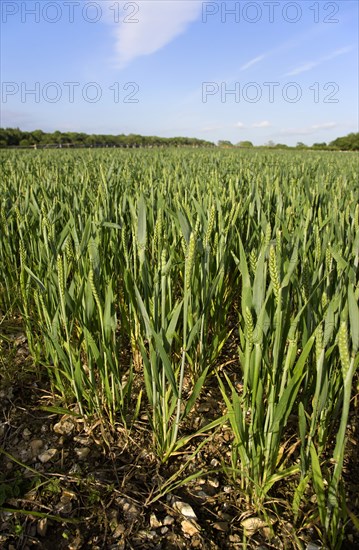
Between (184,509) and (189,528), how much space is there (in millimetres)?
49

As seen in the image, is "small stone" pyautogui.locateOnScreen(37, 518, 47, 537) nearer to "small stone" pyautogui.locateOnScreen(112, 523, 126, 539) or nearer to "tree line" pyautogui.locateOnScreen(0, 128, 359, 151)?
"small stone" pyautogui.locateOnScreen(112, 523, 126, 539)

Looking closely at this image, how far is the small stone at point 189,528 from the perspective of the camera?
918 mm

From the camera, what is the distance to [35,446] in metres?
1.19

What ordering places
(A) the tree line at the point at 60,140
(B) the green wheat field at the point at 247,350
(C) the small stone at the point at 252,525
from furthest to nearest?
(A) the tree line at the point at 60,140 < (C) the small stone at the point at 252,525 < (B) the green wheat field at the point at 247,350

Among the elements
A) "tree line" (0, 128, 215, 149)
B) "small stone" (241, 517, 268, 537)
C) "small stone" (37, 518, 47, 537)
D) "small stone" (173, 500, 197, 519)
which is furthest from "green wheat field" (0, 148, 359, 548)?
"tree line" (0, 128, 215, 149)

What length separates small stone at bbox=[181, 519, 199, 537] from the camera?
92 centimetres

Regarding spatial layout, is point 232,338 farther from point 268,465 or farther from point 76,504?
point 76,504

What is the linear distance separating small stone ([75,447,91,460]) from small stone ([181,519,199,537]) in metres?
0.38

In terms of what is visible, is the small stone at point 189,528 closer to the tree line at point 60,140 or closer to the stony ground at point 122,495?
the stony ground at point 122,495

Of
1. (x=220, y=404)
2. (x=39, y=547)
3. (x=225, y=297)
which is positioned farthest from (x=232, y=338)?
(x=39, y=547)

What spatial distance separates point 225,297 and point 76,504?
3.04 ft

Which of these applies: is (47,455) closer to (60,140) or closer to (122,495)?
(122,495)

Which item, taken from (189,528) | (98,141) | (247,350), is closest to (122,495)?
(189,528)

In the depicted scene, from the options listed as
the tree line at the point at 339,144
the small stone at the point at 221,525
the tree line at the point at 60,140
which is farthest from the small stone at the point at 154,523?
the tree line at the point at 339,144
